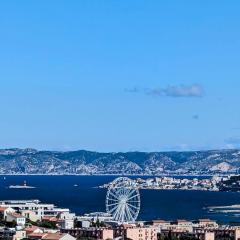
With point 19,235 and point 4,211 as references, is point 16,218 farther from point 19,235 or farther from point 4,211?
point 19,235

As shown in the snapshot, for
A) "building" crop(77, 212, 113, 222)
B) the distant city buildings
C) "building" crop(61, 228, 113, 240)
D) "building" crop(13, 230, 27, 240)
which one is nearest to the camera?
"building" crop(13, 230, 27, 240)

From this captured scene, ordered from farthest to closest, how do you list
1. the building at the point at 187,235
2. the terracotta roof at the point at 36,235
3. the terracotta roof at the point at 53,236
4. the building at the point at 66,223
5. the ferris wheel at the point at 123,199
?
the ferris wheel at the point at 123,199 < the building at the point at 66,223 < the building at the point at 187,235 < the terracotta roof at the point at 36,235 < the terracotta roof at the point at 53,236

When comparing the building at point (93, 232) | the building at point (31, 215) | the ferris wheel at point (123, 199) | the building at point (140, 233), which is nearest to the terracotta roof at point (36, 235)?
the building at point (93, 232)

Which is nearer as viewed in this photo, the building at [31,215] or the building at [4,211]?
the building at [4,211]

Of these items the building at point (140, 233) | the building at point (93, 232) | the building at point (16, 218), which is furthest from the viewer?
the building at point (16, 218)

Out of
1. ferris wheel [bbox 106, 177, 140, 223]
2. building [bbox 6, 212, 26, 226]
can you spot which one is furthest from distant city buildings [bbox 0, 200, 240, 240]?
ferris wheel [bbox 106, 177, 140, 223]

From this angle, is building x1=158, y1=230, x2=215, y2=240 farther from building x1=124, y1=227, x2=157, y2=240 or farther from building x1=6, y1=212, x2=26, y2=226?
building x1=6, y1=212, x2=26, y2=226

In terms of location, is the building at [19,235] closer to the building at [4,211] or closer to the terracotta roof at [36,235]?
the terracotta roof at [36,235]

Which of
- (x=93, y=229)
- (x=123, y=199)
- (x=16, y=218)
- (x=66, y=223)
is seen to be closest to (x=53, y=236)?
(x=93, y=229)

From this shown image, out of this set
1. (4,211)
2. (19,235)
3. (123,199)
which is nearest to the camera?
(19,235)
